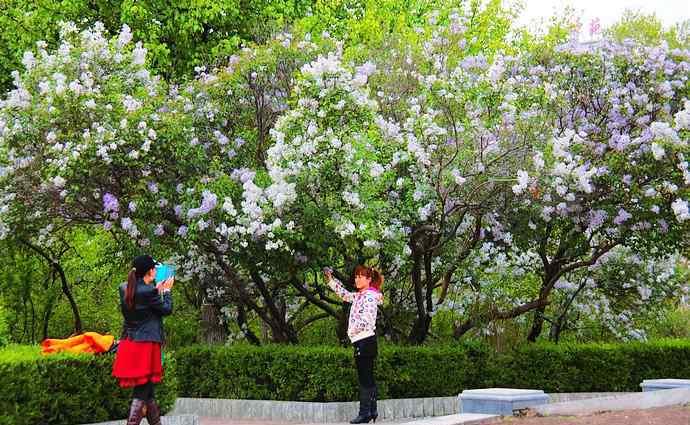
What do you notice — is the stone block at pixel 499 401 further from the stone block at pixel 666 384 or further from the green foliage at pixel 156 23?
the green foliage at pixel 156 23

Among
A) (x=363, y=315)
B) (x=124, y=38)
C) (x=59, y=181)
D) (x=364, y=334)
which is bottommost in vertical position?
(x=364, y=334)

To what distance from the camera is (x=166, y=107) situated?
45.0 ft

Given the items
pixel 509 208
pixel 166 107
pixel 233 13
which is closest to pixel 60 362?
pixel 166 107

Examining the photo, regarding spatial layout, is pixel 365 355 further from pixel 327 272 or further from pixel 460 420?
pixel 460 420

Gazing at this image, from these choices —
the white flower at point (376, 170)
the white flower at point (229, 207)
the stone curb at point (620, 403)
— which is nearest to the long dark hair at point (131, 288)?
the white flower at point (229, 207)

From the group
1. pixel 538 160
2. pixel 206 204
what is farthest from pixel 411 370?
pixel 206 204

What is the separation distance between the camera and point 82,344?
30.8ft

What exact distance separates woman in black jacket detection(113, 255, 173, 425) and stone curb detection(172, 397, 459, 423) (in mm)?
3626

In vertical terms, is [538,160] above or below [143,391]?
A: above

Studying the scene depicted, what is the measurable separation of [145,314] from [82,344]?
44.9 inches

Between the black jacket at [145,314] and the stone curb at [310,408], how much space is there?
151 inches

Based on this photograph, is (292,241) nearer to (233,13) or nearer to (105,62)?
(105,62)

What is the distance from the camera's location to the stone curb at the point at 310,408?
12008mm

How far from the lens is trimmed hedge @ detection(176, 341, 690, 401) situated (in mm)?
12516
